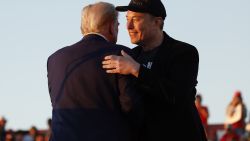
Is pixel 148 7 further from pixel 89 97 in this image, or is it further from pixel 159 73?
pixel 89 97

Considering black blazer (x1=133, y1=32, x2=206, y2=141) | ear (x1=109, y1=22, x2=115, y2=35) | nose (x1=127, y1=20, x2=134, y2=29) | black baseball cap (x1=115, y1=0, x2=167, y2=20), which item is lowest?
black blazer (x1=133, y1=32, x2=206, y2=141)

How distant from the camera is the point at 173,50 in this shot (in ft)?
22.1

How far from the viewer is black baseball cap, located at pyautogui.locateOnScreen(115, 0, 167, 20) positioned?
270 inches

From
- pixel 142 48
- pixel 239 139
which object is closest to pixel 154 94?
pixel 142 48

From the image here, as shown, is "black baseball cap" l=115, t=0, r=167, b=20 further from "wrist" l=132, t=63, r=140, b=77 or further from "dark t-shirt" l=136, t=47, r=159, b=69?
"wrist" l=132, t=63, r=140, b=77

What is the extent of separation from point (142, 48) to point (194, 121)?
0.71 meters

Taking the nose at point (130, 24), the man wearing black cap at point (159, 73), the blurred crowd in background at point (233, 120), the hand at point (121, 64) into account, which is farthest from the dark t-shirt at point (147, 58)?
the blurred crowd in background at point (233, 120)

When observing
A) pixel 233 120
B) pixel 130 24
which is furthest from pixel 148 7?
pixel 233 120

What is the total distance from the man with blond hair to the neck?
0.42 m

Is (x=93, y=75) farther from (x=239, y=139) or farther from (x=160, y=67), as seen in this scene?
(x=239, y=139)

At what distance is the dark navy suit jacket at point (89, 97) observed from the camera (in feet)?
20.9

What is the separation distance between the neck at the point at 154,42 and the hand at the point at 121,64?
55 centimetres

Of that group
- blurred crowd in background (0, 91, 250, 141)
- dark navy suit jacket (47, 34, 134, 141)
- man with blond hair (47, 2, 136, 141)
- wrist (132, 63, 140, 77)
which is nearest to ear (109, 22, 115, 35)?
man with blond hair (47, 2, 136, 141)

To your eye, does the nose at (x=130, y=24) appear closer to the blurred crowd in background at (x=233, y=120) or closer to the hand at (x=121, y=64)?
the hand at (x=121, y=64)
